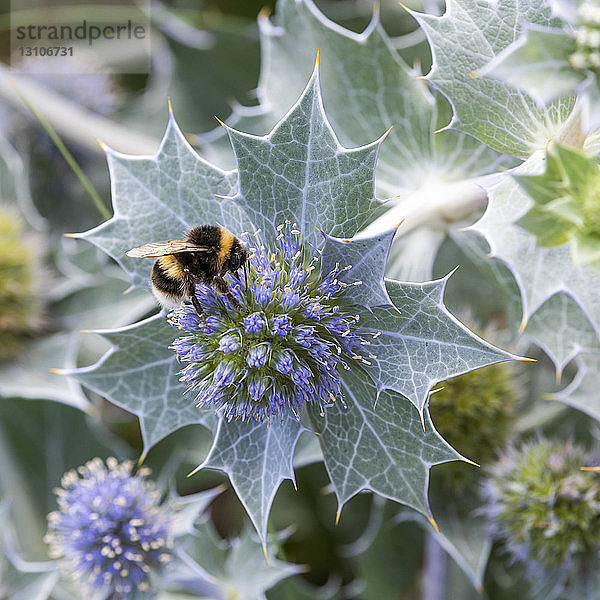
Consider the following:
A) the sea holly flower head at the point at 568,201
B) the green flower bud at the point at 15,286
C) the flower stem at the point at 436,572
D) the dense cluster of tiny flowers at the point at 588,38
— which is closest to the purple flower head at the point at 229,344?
the sea holly flower head at the point at 568,201

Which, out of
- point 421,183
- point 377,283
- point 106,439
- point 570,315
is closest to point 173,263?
point 377,283

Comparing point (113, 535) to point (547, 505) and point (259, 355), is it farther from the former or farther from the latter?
point (547, 505)

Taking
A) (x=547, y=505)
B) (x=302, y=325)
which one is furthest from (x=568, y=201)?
(x=547, y=505)

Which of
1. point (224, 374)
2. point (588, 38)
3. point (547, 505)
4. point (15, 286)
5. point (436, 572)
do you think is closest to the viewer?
point (588, 38)

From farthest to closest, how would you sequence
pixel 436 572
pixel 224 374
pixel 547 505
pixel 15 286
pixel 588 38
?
pixel 15 286, pixel 436 572, pixel 547 505, pixel 224 374, pixel 588 38

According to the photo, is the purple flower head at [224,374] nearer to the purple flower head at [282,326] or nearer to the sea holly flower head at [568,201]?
the purple flower head at [282,326]

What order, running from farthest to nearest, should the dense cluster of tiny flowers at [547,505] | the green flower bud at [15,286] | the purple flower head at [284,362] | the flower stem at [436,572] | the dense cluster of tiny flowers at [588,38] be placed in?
the green flower bud at [15,286]
the flower stem at [436,572]
the dense cluster of tiny flowers at [547,505]
the purple flower head at [284,362]
the dense cluster of tiny flowers at [588,38]

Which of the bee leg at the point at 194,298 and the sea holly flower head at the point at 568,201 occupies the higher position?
the sea holly flower head at the point at 568,201
